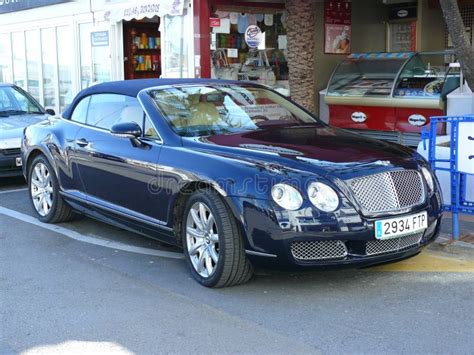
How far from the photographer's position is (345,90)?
1077cm

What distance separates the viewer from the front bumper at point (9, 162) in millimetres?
8523

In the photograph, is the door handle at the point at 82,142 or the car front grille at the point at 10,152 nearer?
the door handle at the point at 82,142

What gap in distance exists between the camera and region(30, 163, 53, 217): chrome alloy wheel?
6.64 m

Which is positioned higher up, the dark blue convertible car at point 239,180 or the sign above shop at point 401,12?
the sign above shop at point 401,12

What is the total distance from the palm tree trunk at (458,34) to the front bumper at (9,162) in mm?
5802

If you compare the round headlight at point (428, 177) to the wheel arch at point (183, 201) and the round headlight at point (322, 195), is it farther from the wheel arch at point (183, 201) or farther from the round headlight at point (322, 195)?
the wheel arch at point (183, 201)

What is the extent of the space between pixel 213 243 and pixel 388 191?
4.29 ft

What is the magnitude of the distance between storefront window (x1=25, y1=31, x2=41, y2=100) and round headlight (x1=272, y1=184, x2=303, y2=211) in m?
13.2

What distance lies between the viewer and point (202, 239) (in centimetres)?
462

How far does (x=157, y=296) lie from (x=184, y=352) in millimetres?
978

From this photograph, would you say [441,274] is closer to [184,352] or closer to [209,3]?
[184,352]

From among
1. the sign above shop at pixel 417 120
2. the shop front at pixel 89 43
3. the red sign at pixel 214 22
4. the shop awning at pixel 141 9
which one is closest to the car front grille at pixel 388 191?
the sign above shop at pixel 417 120

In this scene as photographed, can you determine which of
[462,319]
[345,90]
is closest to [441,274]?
[462,319]

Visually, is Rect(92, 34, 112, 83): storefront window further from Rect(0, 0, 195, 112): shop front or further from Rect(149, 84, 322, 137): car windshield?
Rect(149, 84, 322, 137): car windshield
